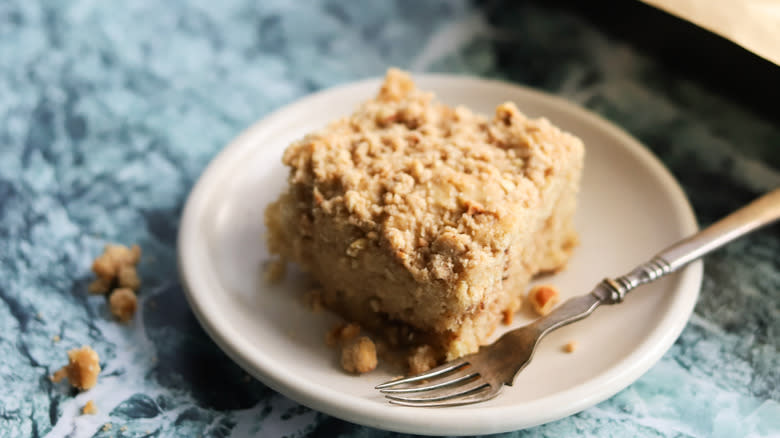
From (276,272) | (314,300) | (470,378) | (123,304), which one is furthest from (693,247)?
(123,304)

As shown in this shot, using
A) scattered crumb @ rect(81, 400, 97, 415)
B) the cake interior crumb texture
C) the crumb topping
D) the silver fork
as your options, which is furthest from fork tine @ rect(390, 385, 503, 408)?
scattered crumb @ rect(81, 400, 97, 415)

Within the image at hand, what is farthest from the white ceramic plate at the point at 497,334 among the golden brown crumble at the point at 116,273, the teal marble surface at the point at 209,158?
the golden brown crumble at the point at 116,273

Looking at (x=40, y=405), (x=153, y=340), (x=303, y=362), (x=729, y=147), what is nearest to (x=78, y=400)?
(x=40, y=405)

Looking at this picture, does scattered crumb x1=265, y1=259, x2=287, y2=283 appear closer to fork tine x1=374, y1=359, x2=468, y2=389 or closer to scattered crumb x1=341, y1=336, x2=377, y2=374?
scattered crumb x1=341, y1=336, x2=377, y2=374

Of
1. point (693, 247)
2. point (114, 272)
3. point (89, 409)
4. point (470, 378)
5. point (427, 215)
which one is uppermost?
point (693, 247)

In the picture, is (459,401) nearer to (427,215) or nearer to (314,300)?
(427,215)

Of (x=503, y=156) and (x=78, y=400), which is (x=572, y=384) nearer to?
(x=503, y=156)
